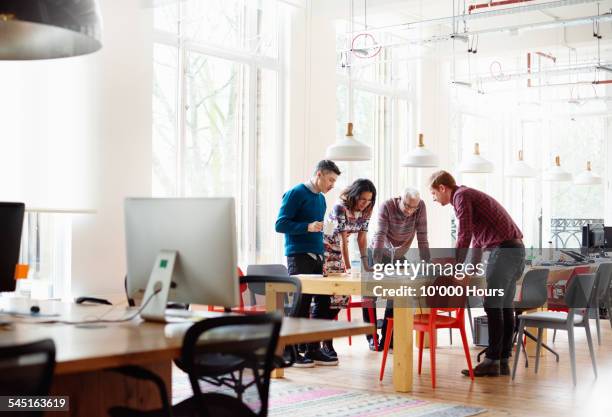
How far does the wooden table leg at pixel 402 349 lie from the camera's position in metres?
6.17

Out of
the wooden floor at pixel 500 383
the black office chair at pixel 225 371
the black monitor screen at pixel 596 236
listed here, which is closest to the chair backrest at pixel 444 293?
the wooden floor at pixel 500 383

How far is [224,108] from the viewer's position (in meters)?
9.89

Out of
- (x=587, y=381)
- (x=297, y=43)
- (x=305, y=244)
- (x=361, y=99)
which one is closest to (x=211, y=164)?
(x=297, y=43)

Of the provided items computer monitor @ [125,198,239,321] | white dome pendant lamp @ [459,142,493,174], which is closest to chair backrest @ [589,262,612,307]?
white dome pendant lamp @ [459,142,493,174]

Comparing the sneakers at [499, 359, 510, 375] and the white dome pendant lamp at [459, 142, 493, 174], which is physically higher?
the white dome pendant lamp at [459, 142, 493, 174]

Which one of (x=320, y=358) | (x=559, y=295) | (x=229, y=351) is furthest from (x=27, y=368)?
(x=559, y=295)

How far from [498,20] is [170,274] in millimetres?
10934

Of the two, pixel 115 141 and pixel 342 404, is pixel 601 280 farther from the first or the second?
pixel 115 141

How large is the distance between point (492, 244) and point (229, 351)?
4447 millimetres

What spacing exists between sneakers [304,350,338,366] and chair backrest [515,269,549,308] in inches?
67.8

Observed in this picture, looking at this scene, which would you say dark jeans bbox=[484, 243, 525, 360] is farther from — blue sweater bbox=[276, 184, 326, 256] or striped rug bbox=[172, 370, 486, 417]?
blue sweater bbox=[276, 184, 326, 256]

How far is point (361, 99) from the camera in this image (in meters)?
12.9

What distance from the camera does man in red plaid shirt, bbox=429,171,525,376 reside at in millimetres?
6875

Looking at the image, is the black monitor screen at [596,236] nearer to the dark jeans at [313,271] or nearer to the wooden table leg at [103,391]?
the dark jeans at [313,271]
